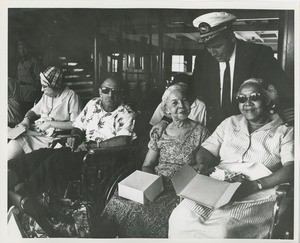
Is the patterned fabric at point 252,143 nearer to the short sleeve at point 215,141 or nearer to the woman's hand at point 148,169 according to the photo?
the short sleeve at point 215,141

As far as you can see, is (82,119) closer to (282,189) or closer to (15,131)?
(15,131)

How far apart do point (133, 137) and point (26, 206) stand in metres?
0.49

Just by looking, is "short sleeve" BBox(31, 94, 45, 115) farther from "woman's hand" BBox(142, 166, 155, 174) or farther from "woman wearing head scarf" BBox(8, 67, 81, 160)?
"woman's hand" BBox(142, 166, 155, 174)

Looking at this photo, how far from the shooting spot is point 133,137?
1554mm

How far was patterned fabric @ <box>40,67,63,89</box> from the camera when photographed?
1.55 meters

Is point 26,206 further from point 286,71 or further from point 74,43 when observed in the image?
point 286,71

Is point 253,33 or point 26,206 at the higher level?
point 253,33

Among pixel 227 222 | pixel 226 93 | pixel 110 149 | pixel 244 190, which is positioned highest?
pixel 226 93

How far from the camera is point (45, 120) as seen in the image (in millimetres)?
1588

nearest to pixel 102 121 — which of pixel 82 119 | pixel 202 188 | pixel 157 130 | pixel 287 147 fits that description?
pixel 82 119

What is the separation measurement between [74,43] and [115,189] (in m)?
0.56

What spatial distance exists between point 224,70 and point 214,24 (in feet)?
0.57

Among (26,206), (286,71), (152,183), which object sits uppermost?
(286,71)

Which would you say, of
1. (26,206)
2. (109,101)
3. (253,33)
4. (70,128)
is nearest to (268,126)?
(253,33)
